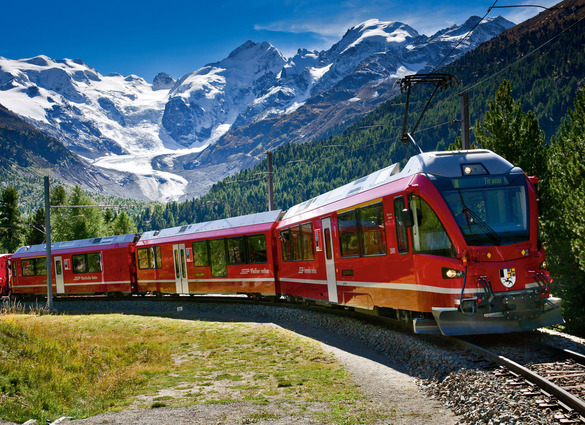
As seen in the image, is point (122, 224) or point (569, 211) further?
point (122, 224)

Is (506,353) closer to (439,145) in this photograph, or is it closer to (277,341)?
(277,341)

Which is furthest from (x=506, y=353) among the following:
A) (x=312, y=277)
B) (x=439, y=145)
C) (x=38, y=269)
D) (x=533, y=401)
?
(x=439, y=145)

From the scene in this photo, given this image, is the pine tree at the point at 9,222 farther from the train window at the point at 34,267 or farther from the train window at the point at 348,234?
the train window at the point at 348,234

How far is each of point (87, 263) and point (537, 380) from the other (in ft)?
97.6

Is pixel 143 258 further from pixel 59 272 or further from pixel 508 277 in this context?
pixel 508 277

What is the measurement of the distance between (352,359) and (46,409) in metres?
5.81

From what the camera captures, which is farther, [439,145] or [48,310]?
[439,145]

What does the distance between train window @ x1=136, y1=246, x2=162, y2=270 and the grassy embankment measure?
12.2 metres

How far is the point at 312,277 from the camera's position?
701 inches

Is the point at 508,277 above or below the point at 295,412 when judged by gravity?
above

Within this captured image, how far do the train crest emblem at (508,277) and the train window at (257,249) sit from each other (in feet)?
42.2

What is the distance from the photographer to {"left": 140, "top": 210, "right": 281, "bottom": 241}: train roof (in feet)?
73.4

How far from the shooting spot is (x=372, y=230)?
13.0 meters

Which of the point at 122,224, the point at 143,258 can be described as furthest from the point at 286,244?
the point at 122,224
